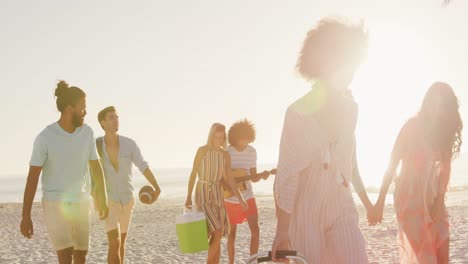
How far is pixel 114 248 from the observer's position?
23.2ft

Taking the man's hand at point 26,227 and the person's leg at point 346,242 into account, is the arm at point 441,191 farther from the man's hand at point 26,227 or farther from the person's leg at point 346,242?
the man's hand at point 26,227

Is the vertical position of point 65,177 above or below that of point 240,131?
below

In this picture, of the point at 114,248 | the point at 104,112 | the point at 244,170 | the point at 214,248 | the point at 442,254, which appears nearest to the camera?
the point at 442,254

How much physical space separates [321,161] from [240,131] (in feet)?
19.0

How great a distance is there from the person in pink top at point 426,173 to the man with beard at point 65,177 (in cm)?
251

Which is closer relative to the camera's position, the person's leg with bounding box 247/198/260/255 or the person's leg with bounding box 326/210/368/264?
the person's leg with bounding box 326/210/368/264

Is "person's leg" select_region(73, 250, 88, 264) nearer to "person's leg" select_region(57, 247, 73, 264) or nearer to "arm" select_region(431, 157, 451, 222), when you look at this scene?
"person's leg" select_region(57, 247, 73, 264)

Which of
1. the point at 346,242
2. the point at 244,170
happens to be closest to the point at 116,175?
the point at 244,170

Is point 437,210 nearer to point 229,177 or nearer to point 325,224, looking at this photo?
point 325,224

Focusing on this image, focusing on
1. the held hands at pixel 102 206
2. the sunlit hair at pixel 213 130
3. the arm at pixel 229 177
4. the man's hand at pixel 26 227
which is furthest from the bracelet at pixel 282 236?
the arm at pixel 229 177

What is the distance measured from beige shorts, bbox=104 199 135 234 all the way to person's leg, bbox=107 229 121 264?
0.06 meters

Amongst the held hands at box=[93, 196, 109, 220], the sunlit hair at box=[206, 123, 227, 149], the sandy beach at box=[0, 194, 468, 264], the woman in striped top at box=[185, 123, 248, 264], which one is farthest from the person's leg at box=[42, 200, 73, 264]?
the sandy beach at box=[0, 194, 468, 264]

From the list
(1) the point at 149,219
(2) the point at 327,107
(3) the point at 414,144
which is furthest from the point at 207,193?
(1) the point at 149,219

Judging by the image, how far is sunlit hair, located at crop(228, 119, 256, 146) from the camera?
895 centimetres
